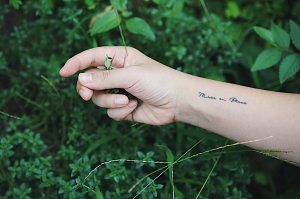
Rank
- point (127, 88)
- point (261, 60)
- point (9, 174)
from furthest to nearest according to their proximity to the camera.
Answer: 1. point (261, 60)
2. point (9, 174)
3. point (127, 88)

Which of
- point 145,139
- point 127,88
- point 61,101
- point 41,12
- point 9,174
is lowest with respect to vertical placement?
point 145,139

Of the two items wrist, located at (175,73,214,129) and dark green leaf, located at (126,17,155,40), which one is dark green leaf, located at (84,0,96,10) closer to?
dark green leaf, located at (126,17,155,40)

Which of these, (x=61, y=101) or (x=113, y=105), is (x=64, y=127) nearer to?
(x=61, y=101)

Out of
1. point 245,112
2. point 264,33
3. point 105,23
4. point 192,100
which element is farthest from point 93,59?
point 264,33

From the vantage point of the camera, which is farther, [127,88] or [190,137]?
[190,137]

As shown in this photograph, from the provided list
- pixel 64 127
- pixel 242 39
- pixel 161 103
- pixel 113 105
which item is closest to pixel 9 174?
pixel 64 127

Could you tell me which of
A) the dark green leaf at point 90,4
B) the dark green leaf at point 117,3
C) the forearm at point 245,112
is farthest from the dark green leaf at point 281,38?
the dark green leaf at point 90,4

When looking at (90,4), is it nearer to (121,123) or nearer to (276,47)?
(121,123)

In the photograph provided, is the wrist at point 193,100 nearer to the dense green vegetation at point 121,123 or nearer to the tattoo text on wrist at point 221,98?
the tattoo text on wrist at point 221,98
